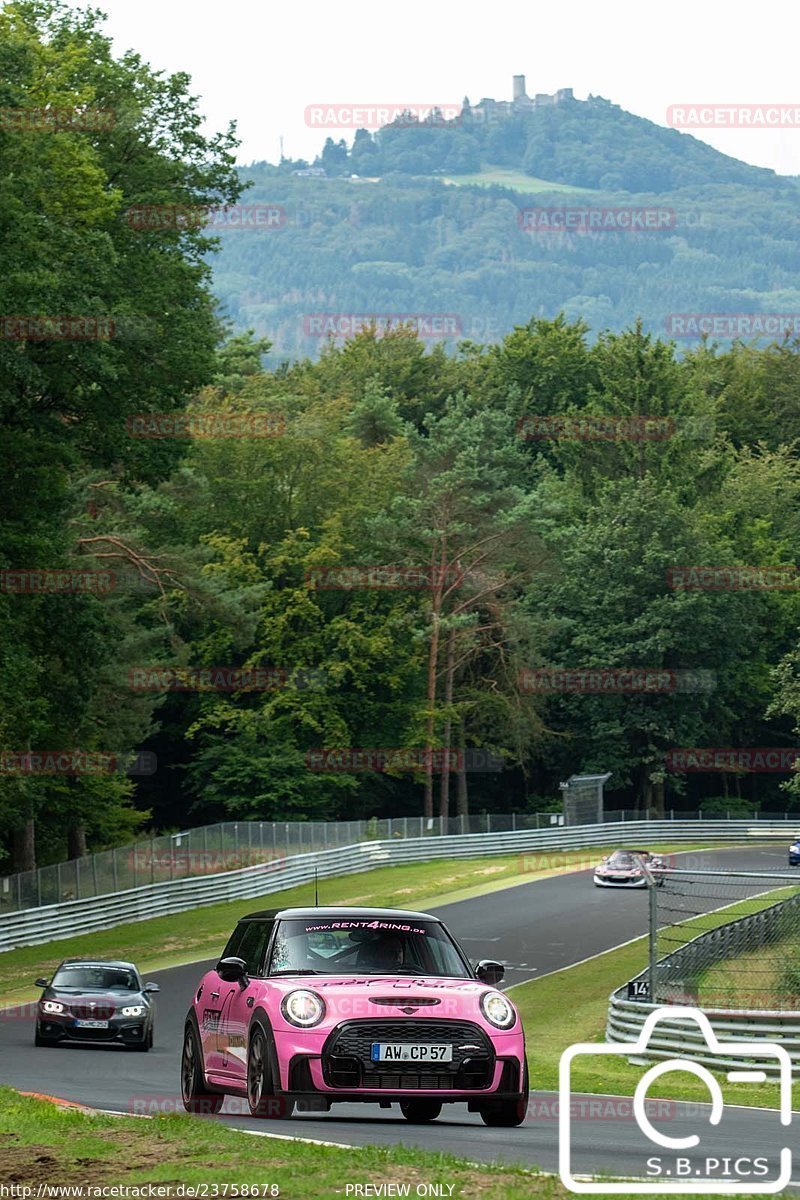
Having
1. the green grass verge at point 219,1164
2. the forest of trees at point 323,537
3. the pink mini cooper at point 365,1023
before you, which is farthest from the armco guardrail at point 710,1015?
the forest of trees at point 323,537

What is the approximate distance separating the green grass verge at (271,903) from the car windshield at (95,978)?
8.74m

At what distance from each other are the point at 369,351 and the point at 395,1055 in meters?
111

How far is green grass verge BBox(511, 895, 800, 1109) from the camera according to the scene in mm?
19219

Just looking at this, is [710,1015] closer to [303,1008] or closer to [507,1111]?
[507,1111]

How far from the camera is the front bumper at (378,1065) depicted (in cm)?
1225

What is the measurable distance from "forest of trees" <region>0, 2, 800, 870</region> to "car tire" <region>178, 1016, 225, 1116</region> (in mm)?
21315

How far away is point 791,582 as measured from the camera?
94625 millimetres

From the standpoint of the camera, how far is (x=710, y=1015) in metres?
22.0

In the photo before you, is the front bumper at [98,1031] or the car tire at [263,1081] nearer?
the car tire at [263,1081]

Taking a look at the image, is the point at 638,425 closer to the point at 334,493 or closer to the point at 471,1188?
the point at 334,493

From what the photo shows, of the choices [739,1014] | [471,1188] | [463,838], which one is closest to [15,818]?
[463,838]

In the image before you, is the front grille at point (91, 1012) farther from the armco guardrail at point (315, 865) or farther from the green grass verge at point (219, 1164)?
the green grass verge at point (219, 1164)

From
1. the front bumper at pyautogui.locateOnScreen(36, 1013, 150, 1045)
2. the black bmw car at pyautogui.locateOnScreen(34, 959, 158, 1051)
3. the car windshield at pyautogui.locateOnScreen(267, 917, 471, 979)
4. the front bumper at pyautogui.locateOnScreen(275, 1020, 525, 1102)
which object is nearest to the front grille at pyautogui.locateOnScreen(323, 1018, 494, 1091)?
the front bumper at pyautogui.locateOnScreen(275, 1020, 525, 1102)

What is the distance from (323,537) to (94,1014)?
185ft
